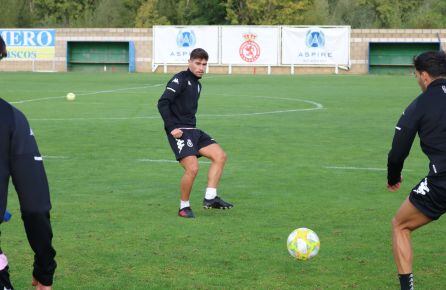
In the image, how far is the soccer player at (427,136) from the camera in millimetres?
6406

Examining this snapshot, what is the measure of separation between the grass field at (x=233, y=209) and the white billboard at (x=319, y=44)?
32.0 metres

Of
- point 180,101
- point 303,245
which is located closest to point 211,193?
point 180,101

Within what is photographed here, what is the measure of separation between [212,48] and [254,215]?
153ft

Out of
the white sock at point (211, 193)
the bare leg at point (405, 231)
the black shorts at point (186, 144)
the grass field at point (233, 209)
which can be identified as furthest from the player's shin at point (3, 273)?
the white sock at point (211, 193)

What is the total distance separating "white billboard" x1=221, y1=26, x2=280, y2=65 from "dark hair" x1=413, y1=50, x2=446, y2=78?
4947cm

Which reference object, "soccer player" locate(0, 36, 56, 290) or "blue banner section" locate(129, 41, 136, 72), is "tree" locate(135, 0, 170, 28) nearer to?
"blue banner section" locate(129, 41, 136, 72)

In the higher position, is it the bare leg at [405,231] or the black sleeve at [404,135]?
the black sleeve at [404,135]

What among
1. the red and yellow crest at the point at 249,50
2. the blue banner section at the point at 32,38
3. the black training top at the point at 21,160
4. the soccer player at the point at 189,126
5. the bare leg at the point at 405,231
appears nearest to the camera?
the black training top at the point at 21,160

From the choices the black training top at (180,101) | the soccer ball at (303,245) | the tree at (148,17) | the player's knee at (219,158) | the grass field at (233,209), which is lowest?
the grass field at (233,209)

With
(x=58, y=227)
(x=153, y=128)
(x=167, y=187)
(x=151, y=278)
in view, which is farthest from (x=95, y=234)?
(x=153, y=128)

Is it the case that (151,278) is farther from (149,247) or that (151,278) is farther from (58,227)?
(58,227)

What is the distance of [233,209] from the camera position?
10.8 m

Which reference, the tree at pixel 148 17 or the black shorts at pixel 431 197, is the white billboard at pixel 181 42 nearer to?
the tree at pixel 148 17

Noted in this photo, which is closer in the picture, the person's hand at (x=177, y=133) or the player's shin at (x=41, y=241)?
the player's shin at (x=41, y=241)
